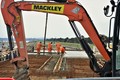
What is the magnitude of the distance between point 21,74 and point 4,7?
2.36m

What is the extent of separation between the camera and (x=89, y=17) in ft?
33.7

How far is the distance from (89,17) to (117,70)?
A: 420 centimetres

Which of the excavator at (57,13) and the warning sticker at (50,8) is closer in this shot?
the excavator at (57,13)

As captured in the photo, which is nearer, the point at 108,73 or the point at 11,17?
the point at 108,73

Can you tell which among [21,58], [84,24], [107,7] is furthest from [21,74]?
[107,7]

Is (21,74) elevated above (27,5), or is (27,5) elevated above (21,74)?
(27,5)

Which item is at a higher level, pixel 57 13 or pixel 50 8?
pixel 50 8

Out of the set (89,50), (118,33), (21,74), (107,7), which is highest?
(107,7)

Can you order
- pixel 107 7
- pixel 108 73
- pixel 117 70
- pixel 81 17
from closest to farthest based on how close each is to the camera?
1. pixel 117 70
2. pixel 107 7
3. pixel 108 73
4. pixel 81 17

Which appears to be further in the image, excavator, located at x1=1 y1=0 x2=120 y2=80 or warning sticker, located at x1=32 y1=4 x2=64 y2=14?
warning sticker, located at x1=32 y1=4 x2=64 y2=14

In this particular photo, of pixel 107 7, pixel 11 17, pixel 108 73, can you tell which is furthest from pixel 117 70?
pixel 11 17

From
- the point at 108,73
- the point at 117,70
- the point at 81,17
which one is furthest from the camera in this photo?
the point at 81,17

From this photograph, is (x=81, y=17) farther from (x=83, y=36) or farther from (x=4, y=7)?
(x=4, y=7)

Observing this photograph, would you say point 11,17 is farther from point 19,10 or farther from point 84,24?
point 84,24
